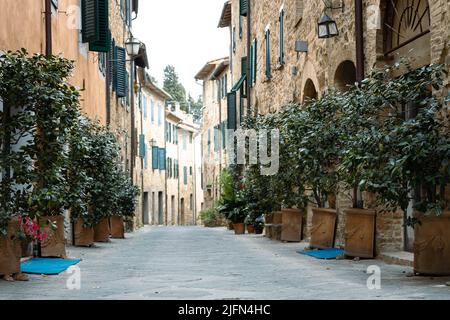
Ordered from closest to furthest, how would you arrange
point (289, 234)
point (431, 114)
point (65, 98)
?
point (431, 114)
point (65, 98)
point (289, 234)

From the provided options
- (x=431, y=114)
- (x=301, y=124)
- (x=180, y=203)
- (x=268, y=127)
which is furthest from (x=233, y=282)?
(x=180, y=203)

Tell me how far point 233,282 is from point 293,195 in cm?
588

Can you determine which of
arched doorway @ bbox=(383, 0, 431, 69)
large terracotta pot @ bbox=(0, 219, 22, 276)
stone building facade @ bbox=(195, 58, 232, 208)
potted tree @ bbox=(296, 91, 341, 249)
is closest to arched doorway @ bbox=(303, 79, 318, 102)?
potted tree @ bbox=(296, 91, 341, 249)

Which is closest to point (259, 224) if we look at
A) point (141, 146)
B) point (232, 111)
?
point (232, 111)

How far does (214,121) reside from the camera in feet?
133

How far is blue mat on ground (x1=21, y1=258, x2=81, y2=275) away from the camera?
886cm

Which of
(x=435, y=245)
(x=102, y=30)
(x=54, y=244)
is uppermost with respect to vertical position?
(x=102, y=30)

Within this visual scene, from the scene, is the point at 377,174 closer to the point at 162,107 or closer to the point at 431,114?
the point at 431,114

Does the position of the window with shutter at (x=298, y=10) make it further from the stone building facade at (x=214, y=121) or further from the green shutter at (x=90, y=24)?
the stone building facade at (x=214, y=121)

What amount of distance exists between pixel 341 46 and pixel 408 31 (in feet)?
7.59

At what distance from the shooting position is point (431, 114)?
Answer: 24.6 feet

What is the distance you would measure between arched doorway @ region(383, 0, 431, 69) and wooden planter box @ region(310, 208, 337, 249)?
2.65 meters

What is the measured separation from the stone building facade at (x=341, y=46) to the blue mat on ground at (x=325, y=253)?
2.25ft

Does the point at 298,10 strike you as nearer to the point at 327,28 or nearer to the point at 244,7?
the point at 327,28
